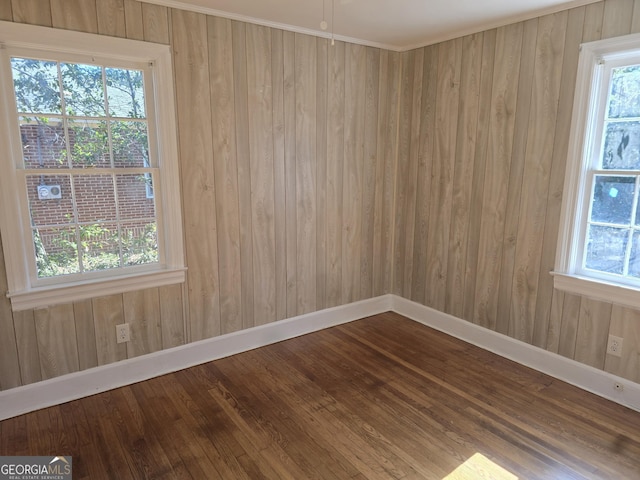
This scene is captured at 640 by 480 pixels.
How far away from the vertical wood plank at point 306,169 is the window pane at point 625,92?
2.06 metres

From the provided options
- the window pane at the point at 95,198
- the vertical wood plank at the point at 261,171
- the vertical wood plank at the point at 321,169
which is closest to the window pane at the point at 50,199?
the window pane at the point at 95,198

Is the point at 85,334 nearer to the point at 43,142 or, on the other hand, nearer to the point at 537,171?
the point at 43,142

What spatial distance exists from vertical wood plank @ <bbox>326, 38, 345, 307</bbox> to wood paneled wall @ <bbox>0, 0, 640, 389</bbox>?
0.05 ft

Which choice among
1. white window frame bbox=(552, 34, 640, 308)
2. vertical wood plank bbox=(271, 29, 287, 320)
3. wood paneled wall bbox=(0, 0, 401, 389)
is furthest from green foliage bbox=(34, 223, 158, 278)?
white window frame bbox=(552, 34, 640, 308)

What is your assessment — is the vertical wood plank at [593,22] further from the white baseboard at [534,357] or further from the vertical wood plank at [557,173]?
the white baseboard at [534,357]

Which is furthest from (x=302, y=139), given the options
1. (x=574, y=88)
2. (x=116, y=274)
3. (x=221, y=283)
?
(x=574, y=88)

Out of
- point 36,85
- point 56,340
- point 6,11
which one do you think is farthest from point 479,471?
point 6,11

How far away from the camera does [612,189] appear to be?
2586mm

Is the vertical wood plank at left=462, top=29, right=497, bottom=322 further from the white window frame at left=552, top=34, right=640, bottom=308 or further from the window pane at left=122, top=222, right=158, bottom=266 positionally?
the window pane at left=122, top=222, right=158, bottom=266

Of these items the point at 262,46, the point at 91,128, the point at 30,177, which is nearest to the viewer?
the point at 30,177

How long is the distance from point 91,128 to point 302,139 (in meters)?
1.53

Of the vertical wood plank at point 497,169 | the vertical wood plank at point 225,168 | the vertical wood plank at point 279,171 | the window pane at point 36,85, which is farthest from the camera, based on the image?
the vertical wood plank at point 279,171

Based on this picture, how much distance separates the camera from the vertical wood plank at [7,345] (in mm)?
2355

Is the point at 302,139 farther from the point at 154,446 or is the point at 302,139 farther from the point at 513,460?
the point at 513,460
